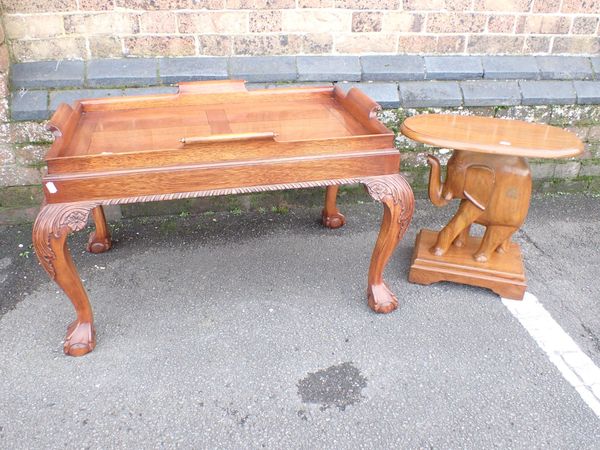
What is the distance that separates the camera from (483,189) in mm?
2338

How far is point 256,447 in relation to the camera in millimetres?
1764

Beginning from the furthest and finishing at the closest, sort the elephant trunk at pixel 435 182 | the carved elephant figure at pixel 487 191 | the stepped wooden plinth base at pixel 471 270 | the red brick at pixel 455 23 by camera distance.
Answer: the red brick at pixel 455 23 → the stepped wooden plinth base at pixel 471 270 → the elephant trunk at pixel 435 182 → the carved elephant figure at pixel 487 191

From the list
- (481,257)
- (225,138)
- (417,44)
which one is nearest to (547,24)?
(417,44)

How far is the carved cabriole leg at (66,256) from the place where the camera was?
6.13 feet

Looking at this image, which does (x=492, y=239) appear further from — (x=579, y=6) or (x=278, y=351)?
(x=579, y=6)

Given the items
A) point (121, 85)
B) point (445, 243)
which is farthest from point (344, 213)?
point (121, 85)

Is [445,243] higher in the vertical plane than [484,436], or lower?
higher

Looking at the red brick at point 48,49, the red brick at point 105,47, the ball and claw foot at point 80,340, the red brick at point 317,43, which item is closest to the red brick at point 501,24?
the red brick at point 317,43

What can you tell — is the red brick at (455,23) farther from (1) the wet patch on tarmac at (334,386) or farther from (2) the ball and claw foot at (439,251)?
(1) the wet patch on tarmac at (334,386)

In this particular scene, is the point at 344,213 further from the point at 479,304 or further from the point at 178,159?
the point at 178,159

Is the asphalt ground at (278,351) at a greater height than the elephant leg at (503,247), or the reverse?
the elephant leg at (503,247)

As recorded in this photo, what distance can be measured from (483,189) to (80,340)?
199 centimetres

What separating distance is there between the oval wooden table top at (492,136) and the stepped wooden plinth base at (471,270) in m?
0.68

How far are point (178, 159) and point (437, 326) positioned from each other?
144 cm
